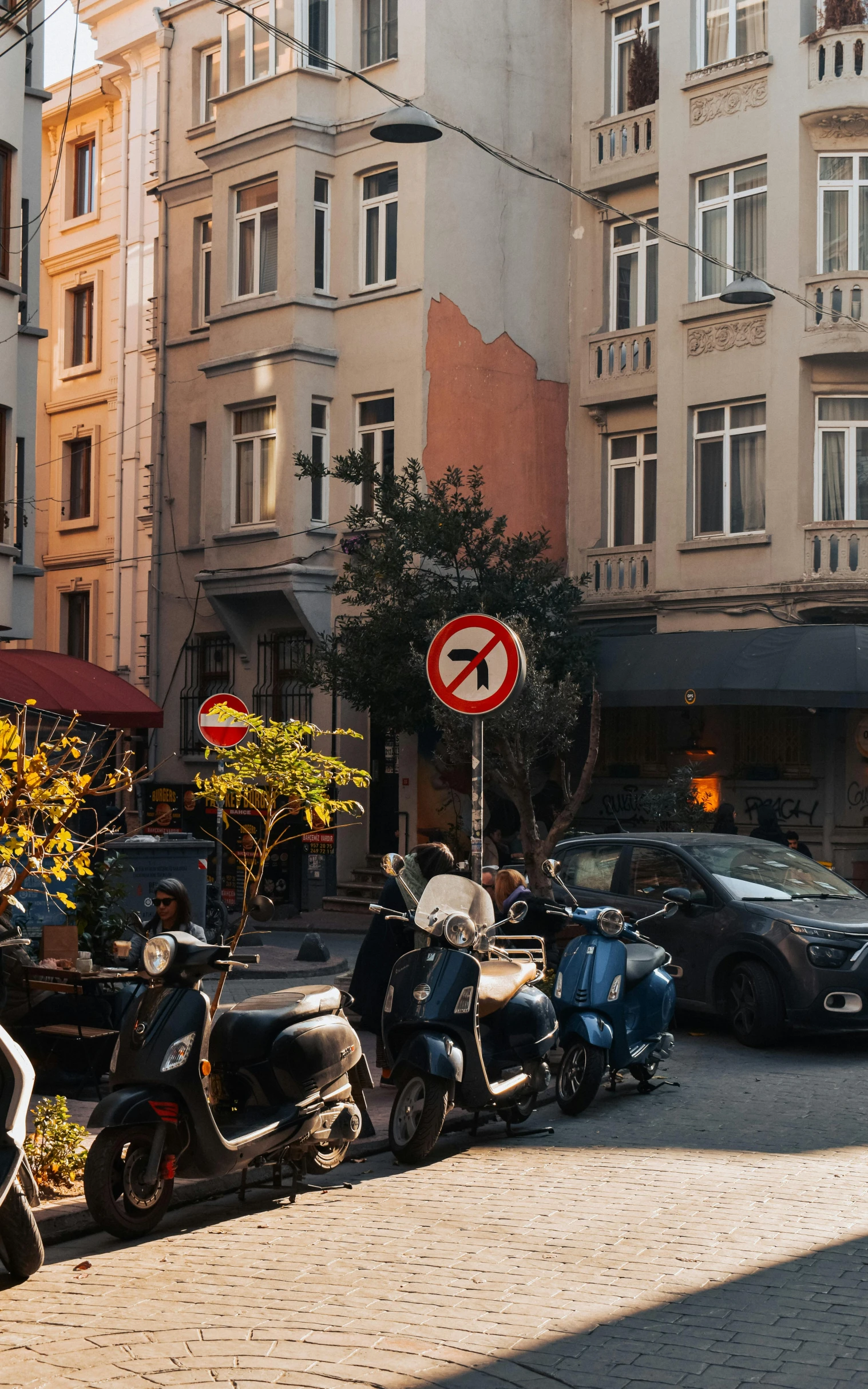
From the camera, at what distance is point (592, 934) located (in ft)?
34.1

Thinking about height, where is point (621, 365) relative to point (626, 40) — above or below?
below

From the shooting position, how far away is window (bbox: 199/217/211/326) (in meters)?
30.3

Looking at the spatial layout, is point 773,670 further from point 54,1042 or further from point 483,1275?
point 483,1275

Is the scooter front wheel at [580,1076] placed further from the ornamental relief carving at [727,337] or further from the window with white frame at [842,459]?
the ornamental relief carving at [727,337]

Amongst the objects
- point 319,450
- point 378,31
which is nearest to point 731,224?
point 378,31

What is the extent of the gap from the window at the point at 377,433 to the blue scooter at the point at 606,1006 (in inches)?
642

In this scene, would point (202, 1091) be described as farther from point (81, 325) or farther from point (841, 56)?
point (81, 325)

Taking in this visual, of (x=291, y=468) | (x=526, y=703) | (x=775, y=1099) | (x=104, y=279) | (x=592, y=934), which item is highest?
(x=104, y=279)

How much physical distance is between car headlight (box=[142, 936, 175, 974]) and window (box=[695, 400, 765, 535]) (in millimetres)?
17996

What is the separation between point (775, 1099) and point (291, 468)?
17845 millimetres

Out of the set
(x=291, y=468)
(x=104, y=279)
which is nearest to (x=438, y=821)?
(x=291, y=468)

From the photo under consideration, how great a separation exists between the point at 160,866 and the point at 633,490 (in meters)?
13.8

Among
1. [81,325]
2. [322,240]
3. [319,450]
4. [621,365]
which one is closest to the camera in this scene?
[621,365]

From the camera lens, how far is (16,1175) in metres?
5.87
